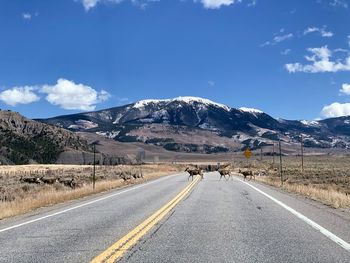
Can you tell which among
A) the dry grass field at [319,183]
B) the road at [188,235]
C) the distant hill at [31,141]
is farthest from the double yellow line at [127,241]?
the distant hill at [31,141]

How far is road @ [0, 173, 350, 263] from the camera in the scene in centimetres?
867

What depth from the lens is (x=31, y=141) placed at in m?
145

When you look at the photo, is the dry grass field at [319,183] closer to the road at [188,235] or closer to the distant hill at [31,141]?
the road at [188,235]

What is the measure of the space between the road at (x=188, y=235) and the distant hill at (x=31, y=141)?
112 metres

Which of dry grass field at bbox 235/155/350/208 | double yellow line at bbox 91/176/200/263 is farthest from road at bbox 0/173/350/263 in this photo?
dry grass field at bbox 235/155/350/208

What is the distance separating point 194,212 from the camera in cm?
1584

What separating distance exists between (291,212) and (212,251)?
24.6ft

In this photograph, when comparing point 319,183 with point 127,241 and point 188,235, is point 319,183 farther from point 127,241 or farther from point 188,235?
point 127,241

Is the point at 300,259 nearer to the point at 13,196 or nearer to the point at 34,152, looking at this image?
the point at 13,196

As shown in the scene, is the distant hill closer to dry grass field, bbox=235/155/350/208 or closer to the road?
dry grass field, bbox=235/155/350/208

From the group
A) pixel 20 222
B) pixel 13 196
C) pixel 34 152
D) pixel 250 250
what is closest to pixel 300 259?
pixel 250 250

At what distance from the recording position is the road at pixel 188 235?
8672mm

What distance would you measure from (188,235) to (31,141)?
5510 inches

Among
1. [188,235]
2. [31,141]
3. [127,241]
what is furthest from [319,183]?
[31,141]
